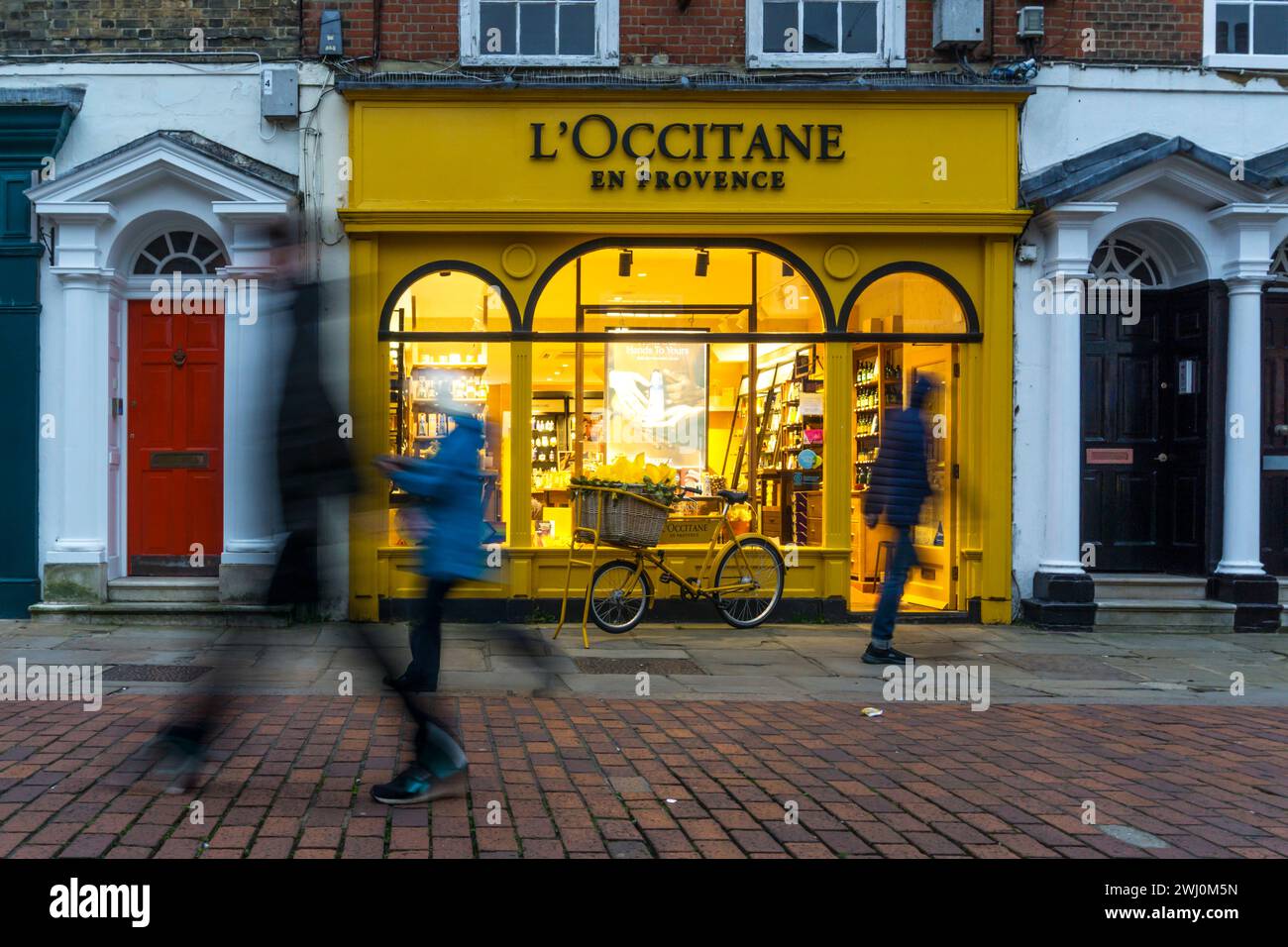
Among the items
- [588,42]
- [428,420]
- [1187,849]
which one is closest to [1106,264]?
[588,42]

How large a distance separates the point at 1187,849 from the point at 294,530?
376cm

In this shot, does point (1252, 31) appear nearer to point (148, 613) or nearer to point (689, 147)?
point (689, 147)

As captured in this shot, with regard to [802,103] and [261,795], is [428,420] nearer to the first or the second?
[802,103]

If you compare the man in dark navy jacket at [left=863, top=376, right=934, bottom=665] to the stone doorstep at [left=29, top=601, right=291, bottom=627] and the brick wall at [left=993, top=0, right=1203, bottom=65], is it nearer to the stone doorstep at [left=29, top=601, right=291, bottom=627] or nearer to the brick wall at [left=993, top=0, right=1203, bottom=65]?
the brick wall at [left=993, top=0, right=1203, bottom=65]

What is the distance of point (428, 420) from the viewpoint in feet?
37.0

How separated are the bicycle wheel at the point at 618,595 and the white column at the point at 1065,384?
394 cm

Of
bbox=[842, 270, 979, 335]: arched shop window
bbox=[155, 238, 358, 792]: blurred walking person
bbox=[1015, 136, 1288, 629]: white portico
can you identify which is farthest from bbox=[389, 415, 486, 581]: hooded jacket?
bbox=[1015, 136, 1288, 629]: white portico

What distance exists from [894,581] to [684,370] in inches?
145

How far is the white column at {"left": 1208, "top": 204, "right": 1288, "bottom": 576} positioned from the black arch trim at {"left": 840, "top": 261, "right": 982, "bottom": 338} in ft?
7.82

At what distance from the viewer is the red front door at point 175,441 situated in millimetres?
11055

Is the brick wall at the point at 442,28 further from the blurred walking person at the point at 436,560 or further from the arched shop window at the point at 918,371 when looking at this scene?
the blurred walking person at the point at 436,560

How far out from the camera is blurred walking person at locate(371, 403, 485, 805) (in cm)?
484

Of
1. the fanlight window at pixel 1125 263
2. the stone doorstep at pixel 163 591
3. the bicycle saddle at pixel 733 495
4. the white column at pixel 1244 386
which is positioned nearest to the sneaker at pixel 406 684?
the bicycle saddle at pixel 733 495

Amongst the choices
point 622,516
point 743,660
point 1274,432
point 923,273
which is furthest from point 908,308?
point 743,660
